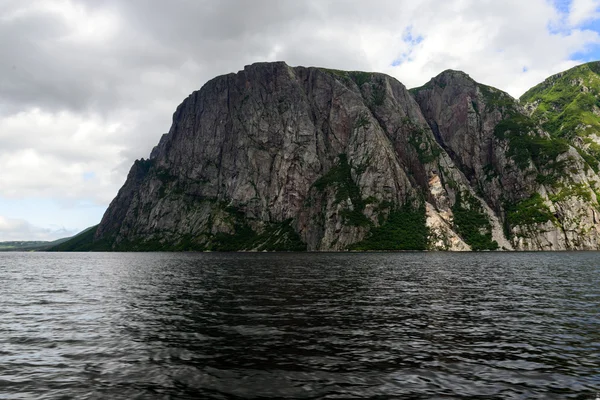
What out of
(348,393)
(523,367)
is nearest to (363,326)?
(523,367)

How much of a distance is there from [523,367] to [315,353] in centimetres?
1110

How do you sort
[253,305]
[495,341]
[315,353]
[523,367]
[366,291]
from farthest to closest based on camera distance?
1. [366,291]
2. [253,305]
3. [495,341]
4. [315,353]
5. [523,367]

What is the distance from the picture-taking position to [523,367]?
19734 millimetres

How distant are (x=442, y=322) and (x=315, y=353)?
1376 centimetres

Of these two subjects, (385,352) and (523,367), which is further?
Result: (385,352)

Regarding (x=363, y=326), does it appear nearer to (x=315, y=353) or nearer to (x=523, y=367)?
(x=315, y=353)

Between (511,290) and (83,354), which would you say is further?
(511,290)

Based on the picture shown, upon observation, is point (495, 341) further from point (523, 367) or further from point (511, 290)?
point (511, 290)

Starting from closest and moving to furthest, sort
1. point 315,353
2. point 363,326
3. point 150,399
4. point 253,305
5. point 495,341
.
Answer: point 150,399, point 315,353, point 495,341, point 363,326, point 253,305

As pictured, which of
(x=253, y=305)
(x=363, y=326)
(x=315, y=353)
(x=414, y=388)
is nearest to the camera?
(x=414, y=388)

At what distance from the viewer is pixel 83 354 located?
882 inches

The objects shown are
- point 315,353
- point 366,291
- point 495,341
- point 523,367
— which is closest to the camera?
point 523,367

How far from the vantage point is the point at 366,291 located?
49.6 metres

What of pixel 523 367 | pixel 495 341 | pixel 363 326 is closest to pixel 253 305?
pixel 363 326
